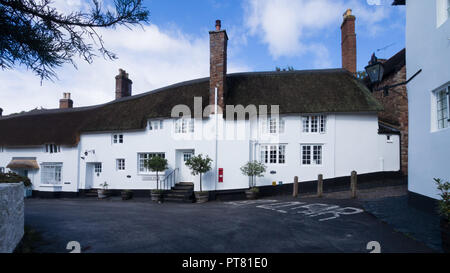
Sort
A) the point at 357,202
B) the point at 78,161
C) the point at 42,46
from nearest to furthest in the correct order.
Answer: the point at 42,46, the point at 357,202, the point at 78,161

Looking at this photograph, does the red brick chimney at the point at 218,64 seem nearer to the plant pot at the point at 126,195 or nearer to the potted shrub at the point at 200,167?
the potted shrub at the point at 200,167

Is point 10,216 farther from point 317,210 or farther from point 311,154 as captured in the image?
point 311,154

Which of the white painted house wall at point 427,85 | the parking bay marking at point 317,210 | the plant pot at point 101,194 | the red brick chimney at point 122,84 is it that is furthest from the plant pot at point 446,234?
the red brick chimney at point 122,84

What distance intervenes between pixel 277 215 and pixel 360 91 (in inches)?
431

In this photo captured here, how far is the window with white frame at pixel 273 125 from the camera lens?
15.6 meters

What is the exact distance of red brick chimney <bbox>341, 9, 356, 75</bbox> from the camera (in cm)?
1847

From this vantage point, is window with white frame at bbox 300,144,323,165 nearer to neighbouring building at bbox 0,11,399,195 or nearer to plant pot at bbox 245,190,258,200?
neighbouring building at bbox 0,11,399,195

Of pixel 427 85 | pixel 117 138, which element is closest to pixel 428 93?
pixel 427 85

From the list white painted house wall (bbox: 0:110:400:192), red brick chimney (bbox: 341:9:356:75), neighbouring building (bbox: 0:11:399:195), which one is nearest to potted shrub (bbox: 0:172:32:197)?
neighbouring building (bbox: 0:11:399:195)

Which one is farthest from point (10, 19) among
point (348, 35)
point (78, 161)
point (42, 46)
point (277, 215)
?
point (348, 35)

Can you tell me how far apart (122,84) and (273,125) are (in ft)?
48.7

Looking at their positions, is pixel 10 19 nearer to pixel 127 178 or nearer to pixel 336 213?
pixel 336 213

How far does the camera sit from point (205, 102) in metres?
15.7
